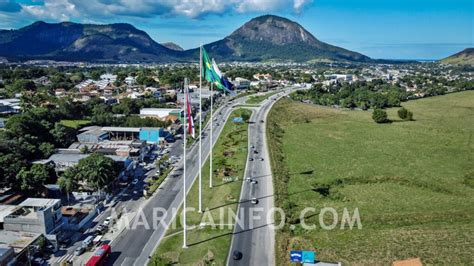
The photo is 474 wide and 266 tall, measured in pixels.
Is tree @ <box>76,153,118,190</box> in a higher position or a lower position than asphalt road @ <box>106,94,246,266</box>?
higher

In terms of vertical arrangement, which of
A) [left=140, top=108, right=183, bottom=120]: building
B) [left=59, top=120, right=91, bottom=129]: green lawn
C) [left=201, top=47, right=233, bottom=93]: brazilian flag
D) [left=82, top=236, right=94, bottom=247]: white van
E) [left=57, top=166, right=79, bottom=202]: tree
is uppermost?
[left=201, top=47, right=233, bottom=93]: brazilian flag

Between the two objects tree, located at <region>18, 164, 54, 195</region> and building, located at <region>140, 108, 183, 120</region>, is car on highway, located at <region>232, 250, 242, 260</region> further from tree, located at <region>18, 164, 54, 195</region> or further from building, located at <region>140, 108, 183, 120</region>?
building, located at <region>140, 108, 183, 120</region>

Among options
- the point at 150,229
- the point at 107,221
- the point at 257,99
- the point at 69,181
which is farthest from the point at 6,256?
the point at 257,99

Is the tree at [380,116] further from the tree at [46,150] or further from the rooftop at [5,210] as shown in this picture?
the rooftop at [5,210]

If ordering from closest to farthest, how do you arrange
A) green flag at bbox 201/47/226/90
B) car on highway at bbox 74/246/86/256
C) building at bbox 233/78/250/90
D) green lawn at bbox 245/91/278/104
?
car on highway at bbox 74/246/86/256
green flag at bbox 201/47/226/90
green lawn at bbox 245/91/278/104
building at bbox 233/78/250/90

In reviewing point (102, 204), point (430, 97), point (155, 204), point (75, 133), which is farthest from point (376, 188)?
point (430, 97)

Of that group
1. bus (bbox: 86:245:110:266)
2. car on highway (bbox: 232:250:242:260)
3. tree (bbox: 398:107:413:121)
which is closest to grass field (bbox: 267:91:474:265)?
tree (bbox: 398:107:413:121)
